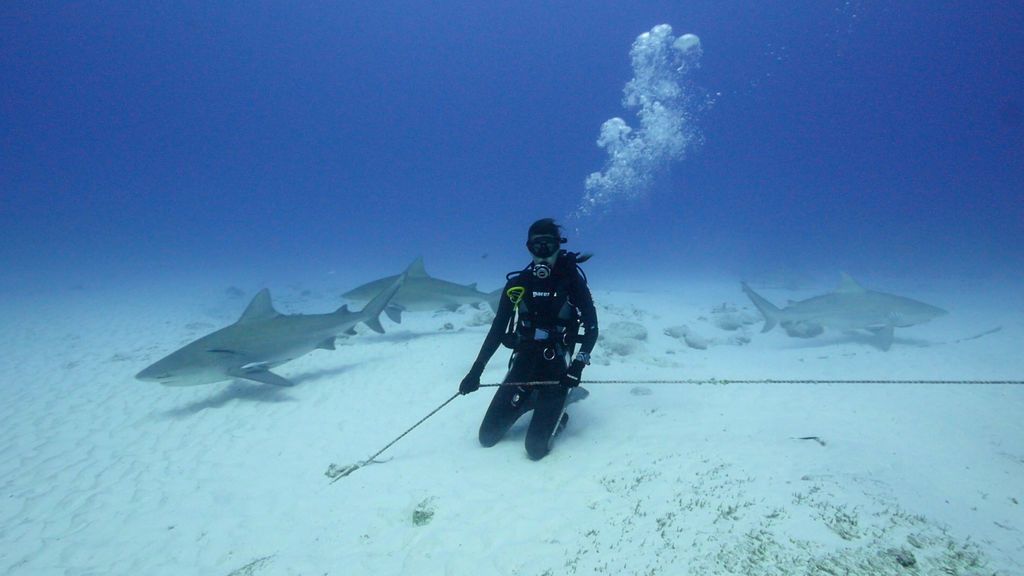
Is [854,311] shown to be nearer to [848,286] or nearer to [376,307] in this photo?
[848,286]

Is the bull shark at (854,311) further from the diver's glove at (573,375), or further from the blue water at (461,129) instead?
the blue water at (461,129)

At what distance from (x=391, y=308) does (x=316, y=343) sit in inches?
118

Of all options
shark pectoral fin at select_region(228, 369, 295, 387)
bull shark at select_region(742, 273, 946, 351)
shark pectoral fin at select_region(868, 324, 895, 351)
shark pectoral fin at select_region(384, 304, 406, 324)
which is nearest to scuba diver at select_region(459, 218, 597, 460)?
shark pectoral fin at select_region(228, 369, 295, 387)

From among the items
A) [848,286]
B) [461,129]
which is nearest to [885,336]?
[848,286]

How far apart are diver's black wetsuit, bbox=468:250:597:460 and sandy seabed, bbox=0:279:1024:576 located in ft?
1.30

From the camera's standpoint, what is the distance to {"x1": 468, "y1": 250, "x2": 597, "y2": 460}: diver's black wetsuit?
515cm

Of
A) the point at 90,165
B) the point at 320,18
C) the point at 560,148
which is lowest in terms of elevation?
the point at 560,148

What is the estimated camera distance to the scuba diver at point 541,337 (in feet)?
16.4

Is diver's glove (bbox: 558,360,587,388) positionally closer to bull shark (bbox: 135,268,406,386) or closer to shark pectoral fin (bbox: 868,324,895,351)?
bull shark (bbox: 135,268,406,386)

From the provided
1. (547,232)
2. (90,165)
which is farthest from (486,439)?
(90,165)

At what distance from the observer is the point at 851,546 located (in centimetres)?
279

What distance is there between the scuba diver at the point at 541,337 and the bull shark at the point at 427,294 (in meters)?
6.37

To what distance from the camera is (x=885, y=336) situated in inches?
437

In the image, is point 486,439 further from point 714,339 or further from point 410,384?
point 714,339
